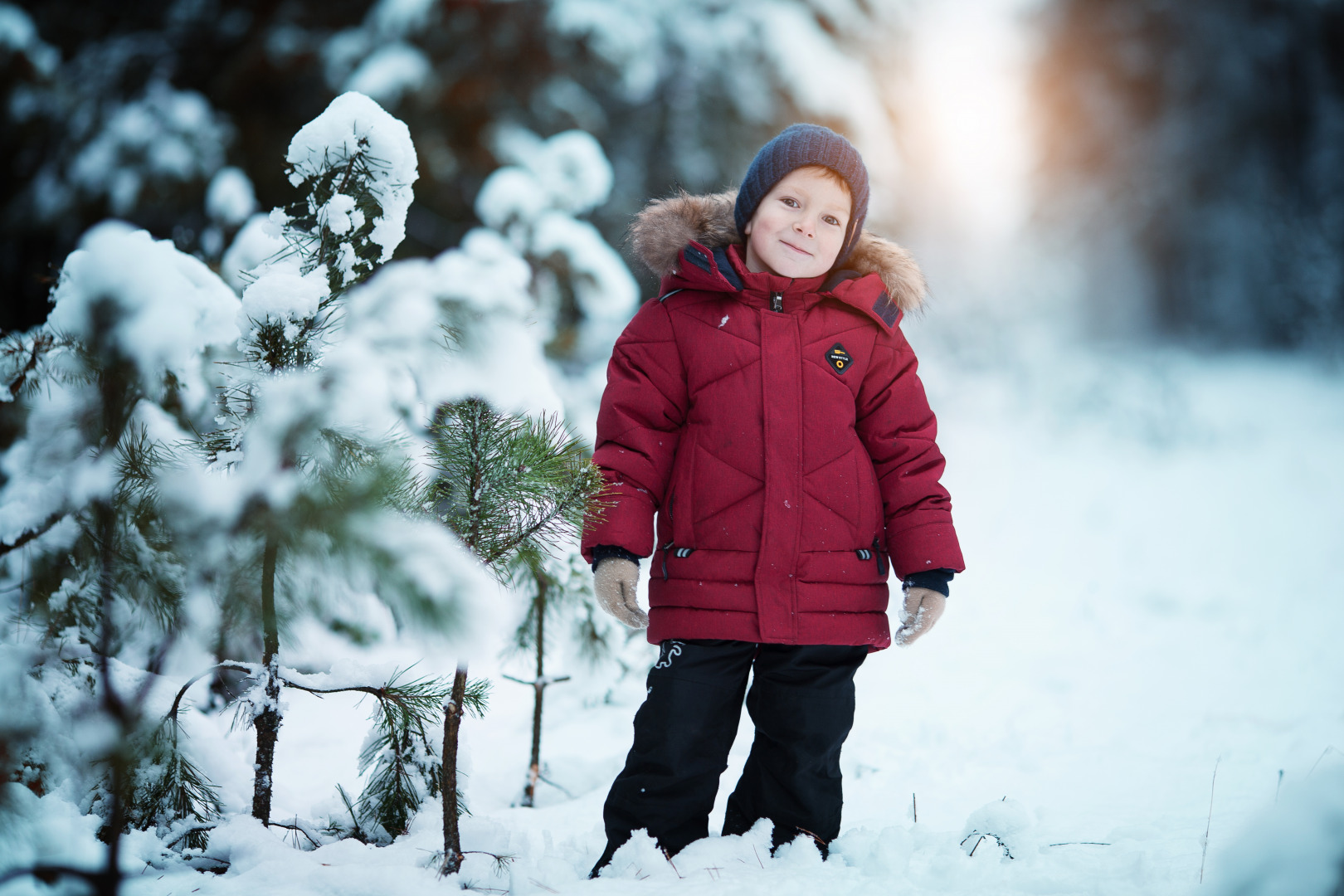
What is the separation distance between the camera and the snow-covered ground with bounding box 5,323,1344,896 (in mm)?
1691

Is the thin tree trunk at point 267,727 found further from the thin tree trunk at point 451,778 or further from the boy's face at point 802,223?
the boy's face at point 802,223

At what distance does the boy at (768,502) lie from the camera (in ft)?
6.19

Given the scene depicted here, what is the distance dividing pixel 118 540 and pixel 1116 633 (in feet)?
14.5

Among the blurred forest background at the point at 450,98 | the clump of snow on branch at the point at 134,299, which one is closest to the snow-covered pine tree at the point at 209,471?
the clump of snow on branch at the point at 134,299

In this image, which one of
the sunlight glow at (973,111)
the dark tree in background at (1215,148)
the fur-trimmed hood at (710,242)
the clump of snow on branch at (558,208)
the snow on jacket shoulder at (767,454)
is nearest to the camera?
the snow on jacket shoulder at (767,454)

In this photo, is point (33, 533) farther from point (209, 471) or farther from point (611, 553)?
point (611, 553)

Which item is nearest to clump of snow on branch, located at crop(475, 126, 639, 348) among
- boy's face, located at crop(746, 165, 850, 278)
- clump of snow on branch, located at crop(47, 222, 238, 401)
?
boy's face, located at crop(746, 165, 850, 278)

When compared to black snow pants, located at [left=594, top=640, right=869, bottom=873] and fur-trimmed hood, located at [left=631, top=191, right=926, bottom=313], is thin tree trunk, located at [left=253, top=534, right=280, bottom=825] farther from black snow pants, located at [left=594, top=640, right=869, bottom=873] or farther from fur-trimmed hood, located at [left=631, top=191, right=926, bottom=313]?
fur-trimmed hood, located at [left=631, top=191, right=926, bottom=313]

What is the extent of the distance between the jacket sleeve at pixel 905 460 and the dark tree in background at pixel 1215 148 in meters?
13.3

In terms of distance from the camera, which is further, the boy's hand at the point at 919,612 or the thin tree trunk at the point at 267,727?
the boy's hand at the point at 919,612

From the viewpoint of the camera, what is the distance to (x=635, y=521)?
1.91 metres

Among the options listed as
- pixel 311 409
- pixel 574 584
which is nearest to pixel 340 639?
pixel 574 584

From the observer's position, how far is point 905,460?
6.66ft

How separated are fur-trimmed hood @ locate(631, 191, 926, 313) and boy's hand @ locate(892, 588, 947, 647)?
2.41ft
